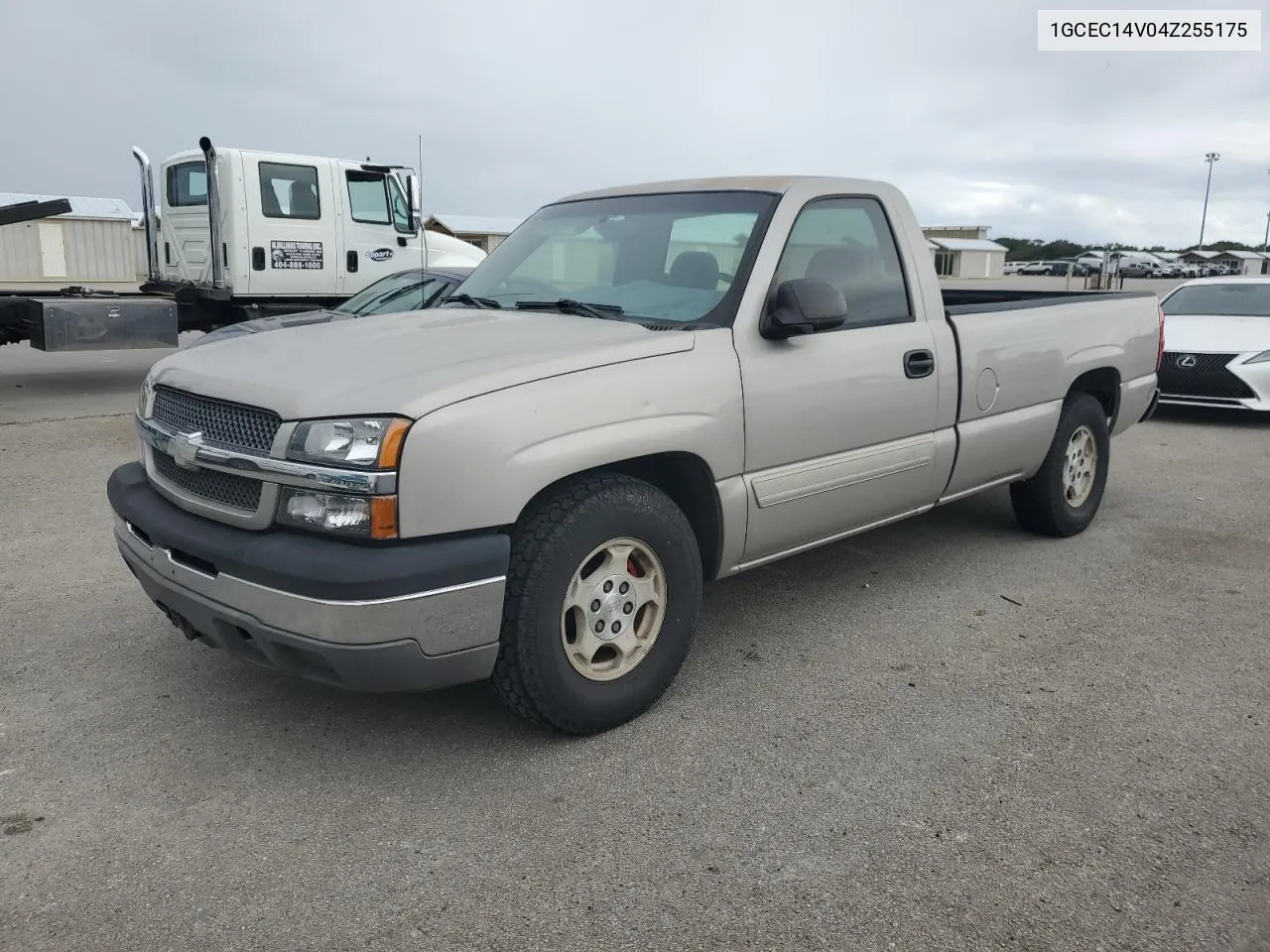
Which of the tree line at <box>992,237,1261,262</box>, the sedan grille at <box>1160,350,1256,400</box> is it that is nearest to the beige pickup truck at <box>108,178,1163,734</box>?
the sedan grille at <box>1160,350,1256,400</box>

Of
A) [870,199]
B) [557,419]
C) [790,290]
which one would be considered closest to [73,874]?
[557,419]

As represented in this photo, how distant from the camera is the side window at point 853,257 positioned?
160 inches

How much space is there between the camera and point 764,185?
416cm

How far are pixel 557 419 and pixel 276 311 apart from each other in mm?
9685

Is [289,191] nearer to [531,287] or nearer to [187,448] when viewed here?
[531,287]

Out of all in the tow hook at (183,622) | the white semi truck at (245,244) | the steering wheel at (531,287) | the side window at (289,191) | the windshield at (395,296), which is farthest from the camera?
the side window at (289,191)

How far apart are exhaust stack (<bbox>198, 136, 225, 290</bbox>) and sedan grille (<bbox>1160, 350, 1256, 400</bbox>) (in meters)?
9.65

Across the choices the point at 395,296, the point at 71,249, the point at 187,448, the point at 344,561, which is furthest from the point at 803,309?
the point at 71,249

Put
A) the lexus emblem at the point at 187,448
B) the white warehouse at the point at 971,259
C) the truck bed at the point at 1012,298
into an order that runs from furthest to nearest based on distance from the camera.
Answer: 1. the white warehouse at the point at 971,259
2. the truck bed at the point at 1012,298
3. the lexus emblem at the point at 187,448

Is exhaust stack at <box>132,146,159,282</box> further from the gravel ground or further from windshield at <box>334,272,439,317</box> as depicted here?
the gravel ground

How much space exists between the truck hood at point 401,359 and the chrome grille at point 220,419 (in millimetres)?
36

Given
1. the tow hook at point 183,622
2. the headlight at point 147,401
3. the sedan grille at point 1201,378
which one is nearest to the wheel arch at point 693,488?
the tow hook at point 183,622

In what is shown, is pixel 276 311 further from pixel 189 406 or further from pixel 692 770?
pixel 692 770

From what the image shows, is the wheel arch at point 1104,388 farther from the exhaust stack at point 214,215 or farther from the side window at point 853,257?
the exhaust stack at point 214,215
